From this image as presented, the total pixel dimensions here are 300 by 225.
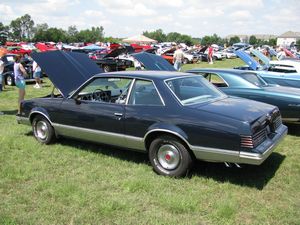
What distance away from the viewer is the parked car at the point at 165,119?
461 cm

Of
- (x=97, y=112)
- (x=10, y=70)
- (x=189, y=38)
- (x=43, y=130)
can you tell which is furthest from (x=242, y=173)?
(x=189, y=38)

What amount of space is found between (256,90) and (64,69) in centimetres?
412

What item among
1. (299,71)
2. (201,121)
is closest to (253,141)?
(201,121)

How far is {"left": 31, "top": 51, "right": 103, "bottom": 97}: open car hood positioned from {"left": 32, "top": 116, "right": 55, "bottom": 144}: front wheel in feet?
2.24

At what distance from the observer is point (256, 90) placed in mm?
7809

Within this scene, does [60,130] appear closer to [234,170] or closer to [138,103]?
[138,103]

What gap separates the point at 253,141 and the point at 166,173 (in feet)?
4.50

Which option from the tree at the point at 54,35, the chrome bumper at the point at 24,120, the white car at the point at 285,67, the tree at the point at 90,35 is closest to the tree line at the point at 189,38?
the tree at the point at 90,35

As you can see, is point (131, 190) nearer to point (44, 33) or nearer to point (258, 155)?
point (258, 155)

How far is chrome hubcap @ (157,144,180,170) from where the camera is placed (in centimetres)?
507

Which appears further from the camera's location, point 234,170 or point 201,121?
point 234,170

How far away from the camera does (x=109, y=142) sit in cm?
580

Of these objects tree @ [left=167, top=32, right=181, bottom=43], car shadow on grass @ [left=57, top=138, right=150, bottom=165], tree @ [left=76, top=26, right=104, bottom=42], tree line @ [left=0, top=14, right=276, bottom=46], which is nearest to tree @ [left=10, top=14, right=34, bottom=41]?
tree line @ [left=0, top=14, right=276, bottom=46]

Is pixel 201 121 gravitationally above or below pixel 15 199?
above
